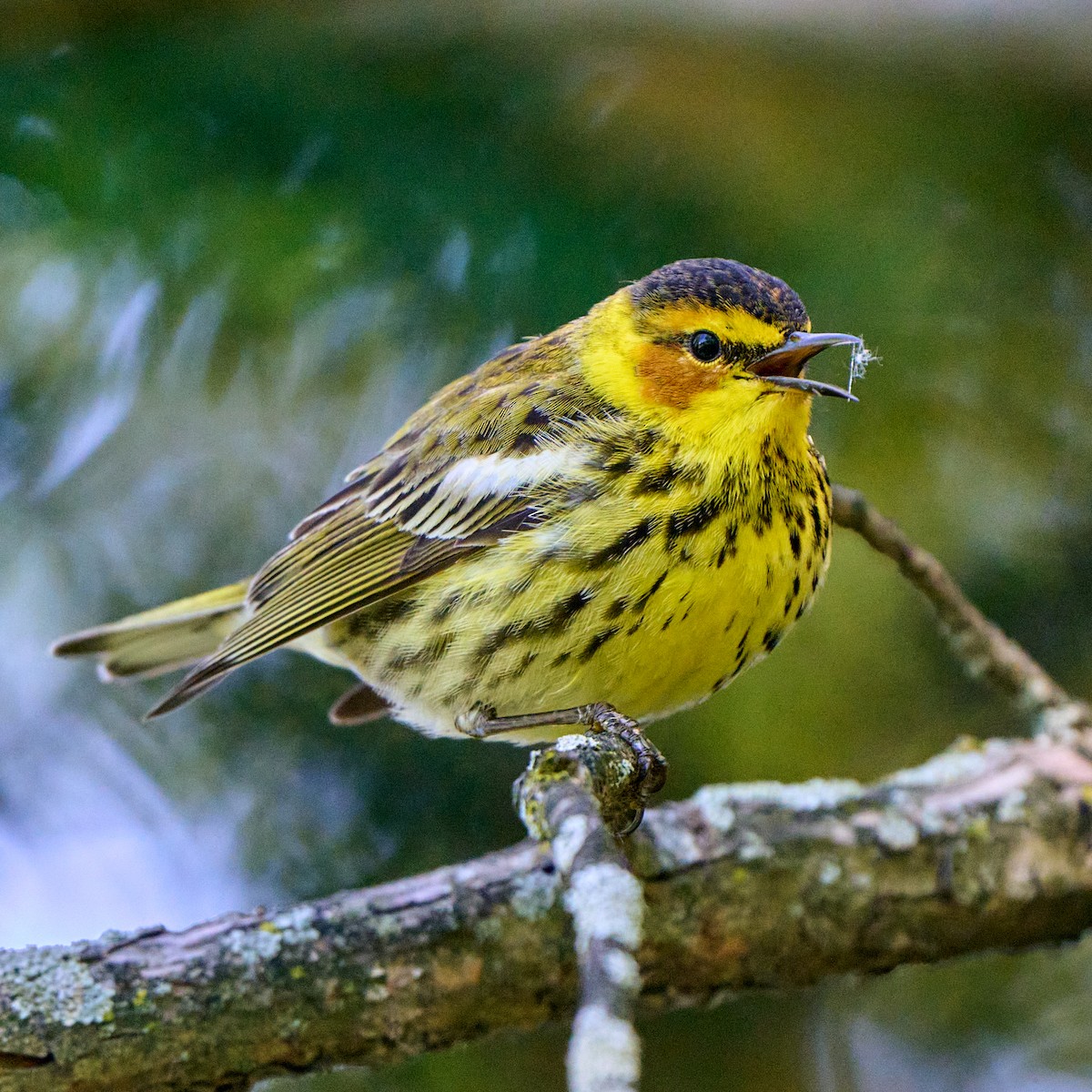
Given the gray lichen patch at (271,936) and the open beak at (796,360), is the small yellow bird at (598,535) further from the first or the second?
the gray lichen patch at (271,936)

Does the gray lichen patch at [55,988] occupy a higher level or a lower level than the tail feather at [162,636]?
lower

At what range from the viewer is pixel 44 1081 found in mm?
1899

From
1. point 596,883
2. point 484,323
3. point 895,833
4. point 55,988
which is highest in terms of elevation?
point 484,323

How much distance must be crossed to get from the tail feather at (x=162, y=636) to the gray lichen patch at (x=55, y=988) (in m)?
0.87

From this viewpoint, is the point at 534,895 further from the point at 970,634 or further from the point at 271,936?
the point at 970,634

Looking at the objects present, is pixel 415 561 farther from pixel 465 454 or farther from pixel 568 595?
pixel 568 595

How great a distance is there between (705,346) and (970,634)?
0.88m

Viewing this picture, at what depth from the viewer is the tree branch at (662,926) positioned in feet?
6.41

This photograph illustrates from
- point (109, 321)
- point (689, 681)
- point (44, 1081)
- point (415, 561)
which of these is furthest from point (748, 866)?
point (109, 321)

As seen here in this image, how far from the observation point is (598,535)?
214cm

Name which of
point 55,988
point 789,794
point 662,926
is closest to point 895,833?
point 789,794

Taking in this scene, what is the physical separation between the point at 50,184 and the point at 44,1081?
1.71 metres

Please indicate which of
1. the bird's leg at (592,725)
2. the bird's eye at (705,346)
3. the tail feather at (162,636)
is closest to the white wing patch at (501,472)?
the bird's eye at (705,346)

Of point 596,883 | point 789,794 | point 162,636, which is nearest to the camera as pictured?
point 596,883
